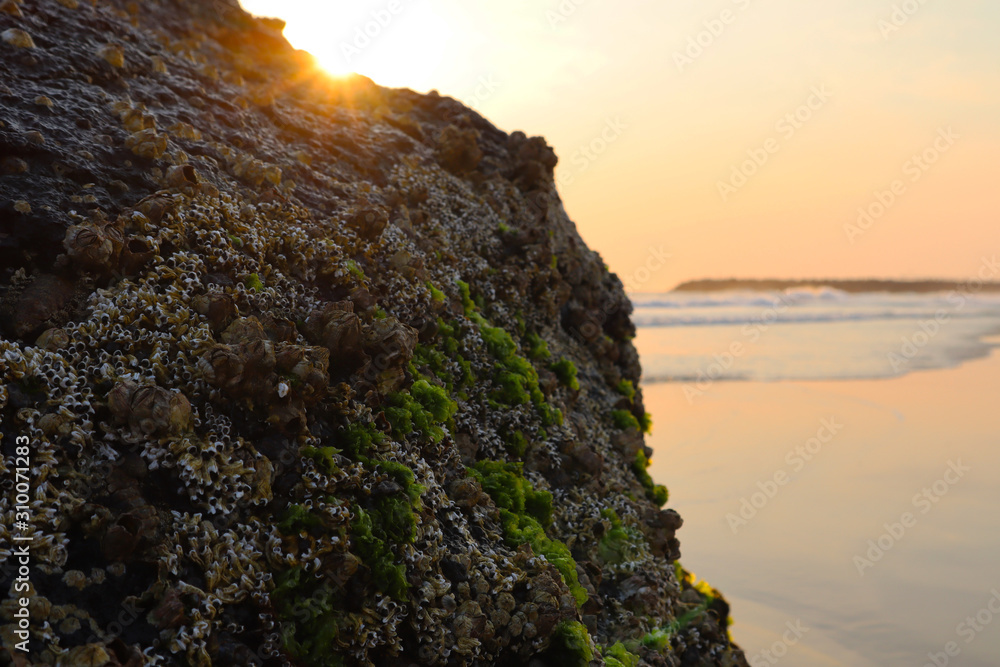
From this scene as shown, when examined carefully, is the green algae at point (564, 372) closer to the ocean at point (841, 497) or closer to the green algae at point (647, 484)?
the green algae at point (647, 484)

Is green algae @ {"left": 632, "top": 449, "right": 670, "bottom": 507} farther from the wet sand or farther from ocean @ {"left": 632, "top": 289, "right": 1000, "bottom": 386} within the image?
ocean @ {"left": 632, "top": 289, "right": 1000, "bottom": 386}

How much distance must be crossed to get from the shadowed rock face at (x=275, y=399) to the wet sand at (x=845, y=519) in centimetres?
210

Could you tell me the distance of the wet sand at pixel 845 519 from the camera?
6.59 meters

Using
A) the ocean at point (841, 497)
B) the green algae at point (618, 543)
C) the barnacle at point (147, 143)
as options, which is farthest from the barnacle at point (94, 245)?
the ocean at point (841, 497)

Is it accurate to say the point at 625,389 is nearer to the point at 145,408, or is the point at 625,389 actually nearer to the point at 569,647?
the point at 569,647

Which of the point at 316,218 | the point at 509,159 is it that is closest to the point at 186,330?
the point at 316,218

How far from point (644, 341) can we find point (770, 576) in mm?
18756

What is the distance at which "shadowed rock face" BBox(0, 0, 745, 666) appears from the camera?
111 inches

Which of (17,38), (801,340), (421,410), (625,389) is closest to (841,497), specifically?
(625,389)

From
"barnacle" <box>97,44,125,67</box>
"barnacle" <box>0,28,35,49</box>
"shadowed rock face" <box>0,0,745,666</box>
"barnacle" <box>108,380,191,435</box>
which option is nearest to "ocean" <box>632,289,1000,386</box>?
"shadowed rock face" <box>0,0,745,666</box>

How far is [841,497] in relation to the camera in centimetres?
940

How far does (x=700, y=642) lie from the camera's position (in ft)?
16.3

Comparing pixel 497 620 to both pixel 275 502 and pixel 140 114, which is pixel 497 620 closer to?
pixel 275 502

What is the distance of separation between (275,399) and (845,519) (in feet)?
26.0
